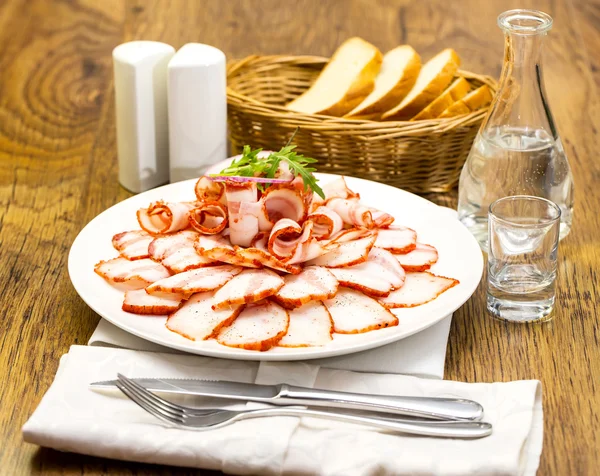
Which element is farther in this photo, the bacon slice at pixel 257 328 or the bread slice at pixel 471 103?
the bread slice at pixel 471 103

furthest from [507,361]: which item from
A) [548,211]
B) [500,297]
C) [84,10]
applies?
[84,10]

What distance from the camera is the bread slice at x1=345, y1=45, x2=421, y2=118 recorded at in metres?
1.99

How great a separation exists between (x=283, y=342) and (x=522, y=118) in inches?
28.5

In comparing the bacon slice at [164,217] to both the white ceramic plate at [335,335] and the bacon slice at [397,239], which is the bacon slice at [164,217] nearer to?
the white ceramic plate at [335,335]

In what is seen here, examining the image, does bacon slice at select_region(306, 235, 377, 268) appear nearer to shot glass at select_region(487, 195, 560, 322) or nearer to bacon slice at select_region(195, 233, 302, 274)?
bacon slice at select_region(195, 233, 302, 274)

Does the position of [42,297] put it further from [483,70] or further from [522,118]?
[483,70]

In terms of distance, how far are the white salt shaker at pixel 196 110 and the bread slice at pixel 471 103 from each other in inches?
20.2

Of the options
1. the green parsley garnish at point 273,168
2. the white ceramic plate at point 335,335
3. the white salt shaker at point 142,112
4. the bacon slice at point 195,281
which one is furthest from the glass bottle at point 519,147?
the white salt shaker at point 142,112

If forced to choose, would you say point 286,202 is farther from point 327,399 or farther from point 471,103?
point 471,103

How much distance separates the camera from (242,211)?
141 cm

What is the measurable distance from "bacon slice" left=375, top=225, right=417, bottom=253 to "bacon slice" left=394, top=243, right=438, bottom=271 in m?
0.01

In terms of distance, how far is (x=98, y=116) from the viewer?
2.29m

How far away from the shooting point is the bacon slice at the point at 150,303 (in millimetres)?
1284

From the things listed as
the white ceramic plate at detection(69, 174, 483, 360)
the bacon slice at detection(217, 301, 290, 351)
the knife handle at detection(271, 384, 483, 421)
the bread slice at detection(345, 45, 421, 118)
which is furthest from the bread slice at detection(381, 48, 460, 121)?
the knife handle at detection(271, 384, 483, 421)
